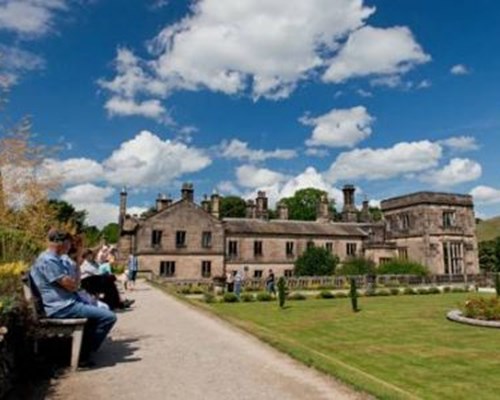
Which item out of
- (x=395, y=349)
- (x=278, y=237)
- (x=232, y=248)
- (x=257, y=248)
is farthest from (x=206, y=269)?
(x=395, y=349)

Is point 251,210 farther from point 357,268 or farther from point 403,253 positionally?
point 403,253

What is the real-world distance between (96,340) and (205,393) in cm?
218

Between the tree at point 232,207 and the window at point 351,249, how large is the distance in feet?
106

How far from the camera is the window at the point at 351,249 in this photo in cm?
5612

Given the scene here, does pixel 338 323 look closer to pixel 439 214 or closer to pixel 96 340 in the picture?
pixel 96 340

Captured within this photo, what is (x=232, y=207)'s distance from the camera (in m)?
87.7

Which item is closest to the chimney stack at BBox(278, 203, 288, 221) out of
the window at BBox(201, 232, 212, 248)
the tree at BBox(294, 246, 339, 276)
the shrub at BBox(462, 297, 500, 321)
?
the tree at BBox(294, 246, 339, 276)

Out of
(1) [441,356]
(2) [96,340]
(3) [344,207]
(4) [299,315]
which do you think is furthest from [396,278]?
Result: (2) [96,340]

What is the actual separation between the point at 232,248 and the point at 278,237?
16.9 ft

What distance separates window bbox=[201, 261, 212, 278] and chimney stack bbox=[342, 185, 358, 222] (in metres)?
20.3

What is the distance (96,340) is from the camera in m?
7.34

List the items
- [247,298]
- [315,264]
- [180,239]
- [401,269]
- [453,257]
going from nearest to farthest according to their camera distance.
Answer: [247,298], [401,269], [315,264], [180,239], [453,257]

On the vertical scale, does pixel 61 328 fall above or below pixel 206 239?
below

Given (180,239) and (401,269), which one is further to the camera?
(180,239)
